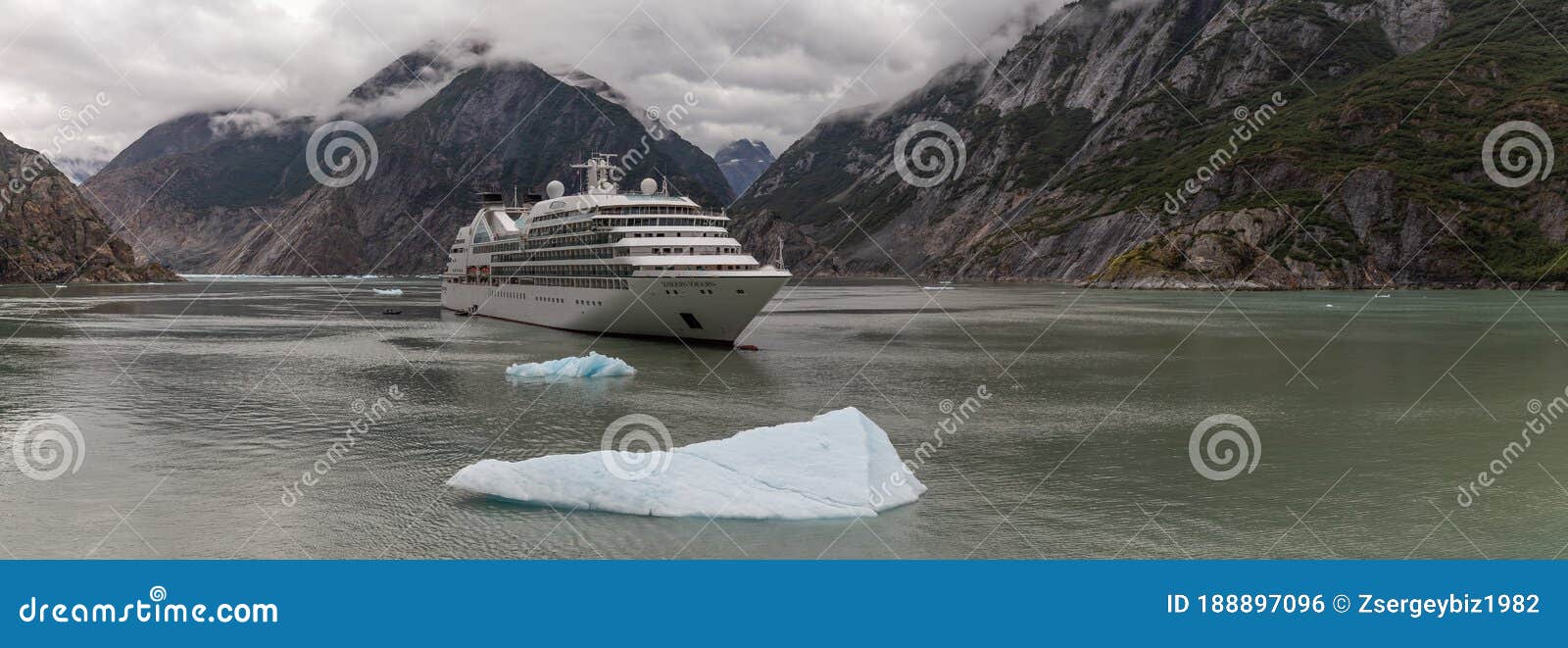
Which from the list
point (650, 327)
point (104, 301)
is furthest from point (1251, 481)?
point (104, 301)

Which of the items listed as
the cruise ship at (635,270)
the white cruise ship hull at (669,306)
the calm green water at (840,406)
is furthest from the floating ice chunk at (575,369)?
the white cruise ship hull at (669,306)

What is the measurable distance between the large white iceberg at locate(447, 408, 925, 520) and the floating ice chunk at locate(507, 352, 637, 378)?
22411mm

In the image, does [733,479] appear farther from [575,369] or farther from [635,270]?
[635,270]

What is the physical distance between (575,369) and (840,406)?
14.5 meters

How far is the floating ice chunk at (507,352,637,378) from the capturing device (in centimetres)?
4338

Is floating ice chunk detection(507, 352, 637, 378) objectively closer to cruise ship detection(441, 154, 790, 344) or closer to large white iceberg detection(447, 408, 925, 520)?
cruise ship detection(441, 154, 790, 344)

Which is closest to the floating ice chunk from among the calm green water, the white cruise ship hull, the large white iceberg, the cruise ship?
the calm green water

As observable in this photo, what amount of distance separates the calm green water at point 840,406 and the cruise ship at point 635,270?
2.64 meters

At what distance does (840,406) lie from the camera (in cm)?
3525

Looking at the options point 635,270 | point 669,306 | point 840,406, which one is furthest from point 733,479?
point 635,270

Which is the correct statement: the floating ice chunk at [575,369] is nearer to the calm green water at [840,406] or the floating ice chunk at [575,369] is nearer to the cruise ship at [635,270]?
the calm green water at [840,406]

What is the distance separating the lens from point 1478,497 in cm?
2127

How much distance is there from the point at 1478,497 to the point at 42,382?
52773 millimetres

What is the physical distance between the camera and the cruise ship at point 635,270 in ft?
187
